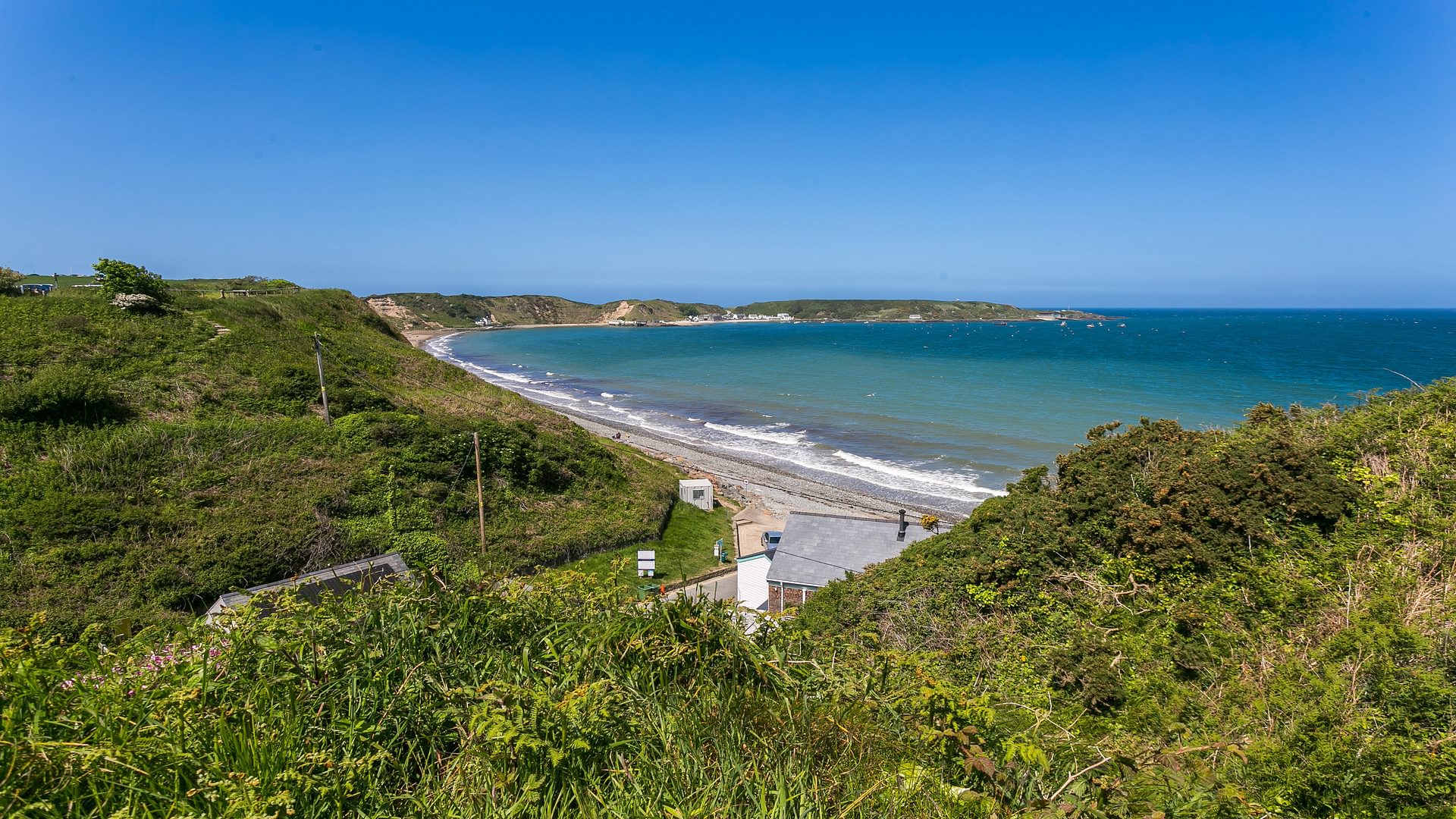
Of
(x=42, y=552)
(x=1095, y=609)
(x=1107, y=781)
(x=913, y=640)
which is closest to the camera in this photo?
(x=1107, y=781)

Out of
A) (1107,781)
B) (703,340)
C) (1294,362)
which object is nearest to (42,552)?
(1107,781)

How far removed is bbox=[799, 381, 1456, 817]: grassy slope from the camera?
3521mm

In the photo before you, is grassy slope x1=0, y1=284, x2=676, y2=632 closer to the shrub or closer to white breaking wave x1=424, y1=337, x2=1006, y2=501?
the shrub

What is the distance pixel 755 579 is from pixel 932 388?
5163 centimetres

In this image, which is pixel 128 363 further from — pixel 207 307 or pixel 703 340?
pixel 703 340

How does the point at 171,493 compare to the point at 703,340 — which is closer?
the point at 171,493

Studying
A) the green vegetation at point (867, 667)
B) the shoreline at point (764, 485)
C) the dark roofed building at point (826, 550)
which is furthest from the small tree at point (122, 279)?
the dark roofed building at point (826, 550)

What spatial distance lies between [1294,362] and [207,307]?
11142cm

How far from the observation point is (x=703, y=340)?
15012 centimetres

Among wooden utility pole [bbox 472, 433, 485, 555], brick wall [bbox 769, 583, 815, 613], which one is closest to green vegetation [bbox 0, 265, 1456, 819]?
brick wall [bbox 769, 583, 815, 613]

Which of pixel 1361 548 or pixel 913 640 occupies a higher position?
pixel 1361 548

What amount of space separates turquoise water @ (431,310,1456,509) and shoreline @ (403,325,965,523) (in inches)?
→ 55.9

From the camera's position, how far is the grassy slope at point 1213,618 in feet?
11.6

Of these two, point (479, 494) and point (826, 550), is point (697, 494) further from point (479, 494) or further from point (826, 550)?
point (826, 550)
